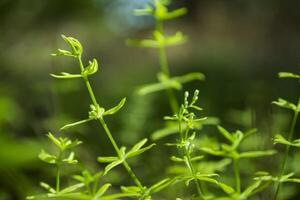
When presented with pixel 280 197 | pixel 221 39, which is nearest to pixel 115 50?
pixel 221 39

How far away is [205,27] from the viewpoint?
40.2ft

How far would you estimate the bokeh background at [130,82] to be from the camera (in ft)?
5.03

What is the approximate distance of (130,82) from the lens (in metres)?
5.20

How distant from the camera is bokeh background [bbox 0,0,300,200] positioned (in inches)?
60.4

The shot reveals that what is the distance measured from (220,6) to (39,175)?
11033 mm

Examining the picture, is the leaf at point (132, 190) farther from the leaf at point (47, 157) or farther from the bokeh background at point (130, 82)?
the bokeh background at point (130, 82)

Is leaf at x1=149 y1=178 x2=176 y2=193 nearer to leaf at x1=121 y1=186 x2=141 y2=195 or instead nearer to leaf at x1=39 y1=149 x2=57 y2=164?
leaf at x1=121 y1=186 x2=141 y2=195

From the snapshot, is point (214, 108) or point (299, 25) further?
point (299, 25)

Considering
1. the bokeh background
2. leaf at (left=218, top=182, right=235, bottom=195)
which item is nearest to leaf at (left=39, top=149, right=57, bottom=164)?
leaf at (left=218, top=182, right=235, bottom=195)

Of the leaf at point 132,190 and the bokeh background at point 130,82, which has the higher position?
the leaf at point 132,190

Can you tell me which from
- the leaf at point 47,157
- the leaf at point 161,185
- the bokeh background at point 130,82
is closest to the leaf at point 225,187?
the leaf at point 161,185

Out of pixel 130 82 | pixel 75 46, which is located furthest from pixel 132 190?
pixel 130 82

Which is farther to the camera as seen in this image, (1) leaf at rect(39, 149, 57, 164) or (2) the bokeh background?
(2) the bokeh background

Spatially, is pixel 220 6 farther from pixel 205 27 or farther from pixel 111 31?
pixel 111 31
